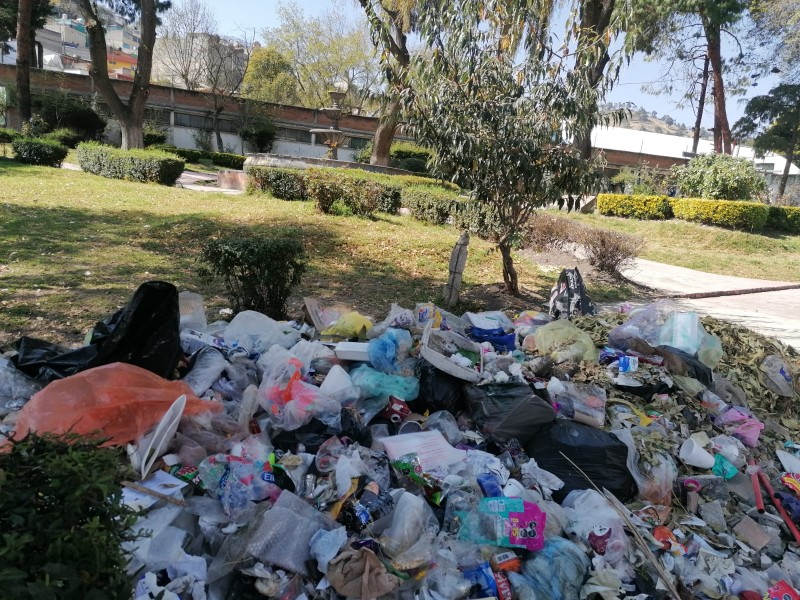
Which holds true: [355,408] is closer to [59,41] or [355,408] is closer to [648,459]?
[648,459]

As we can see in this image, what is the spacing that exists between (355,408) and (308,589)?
125 centimetres

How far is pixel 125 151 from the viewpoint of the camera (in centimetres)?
1498

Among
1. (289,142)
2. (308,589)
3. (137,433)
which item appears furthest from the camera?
(289,142)

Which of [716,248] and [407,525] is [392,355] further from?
[716,248]

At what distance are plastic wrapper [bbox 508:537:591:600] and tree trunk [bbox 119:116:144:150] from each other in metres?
19.6

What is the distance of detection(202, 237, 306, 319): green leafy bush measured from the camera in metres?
4.80

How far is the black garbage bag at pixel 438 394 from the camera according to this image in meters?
3.50

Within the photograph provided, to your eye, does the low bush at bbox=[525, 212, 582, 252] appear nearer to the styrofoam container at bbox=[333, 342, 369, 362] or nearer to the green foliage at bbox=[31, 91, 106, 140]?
the styrofoam container at bbox=[333, 342, 369, 362]

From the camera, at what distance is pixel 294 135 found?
34.0m

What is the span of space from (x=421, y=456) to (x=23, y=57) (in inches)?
928

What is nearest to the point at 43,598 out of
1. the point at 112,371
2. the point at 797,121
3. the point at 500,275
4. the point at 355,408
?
the point at 112,371

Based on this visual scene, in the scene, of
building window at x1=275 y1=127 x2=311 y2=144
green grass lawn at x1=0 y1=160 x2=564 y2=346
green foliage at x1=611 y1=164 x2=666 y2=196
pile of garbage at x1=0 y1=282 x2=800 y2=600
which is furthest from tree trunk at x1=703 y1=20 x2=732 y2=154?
pile of garbage at x1=0 y1=282 x2=800 y2=600

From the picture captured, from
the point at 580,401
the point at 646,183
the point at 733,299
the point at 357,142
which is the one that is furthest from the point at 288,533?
the point at 357,142

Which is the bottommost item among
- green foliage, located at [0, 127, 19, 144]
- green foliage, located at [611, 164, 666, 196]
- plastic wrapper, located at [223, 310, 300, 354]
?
plastic wrapper, located at [223, 310, 300, 354]
